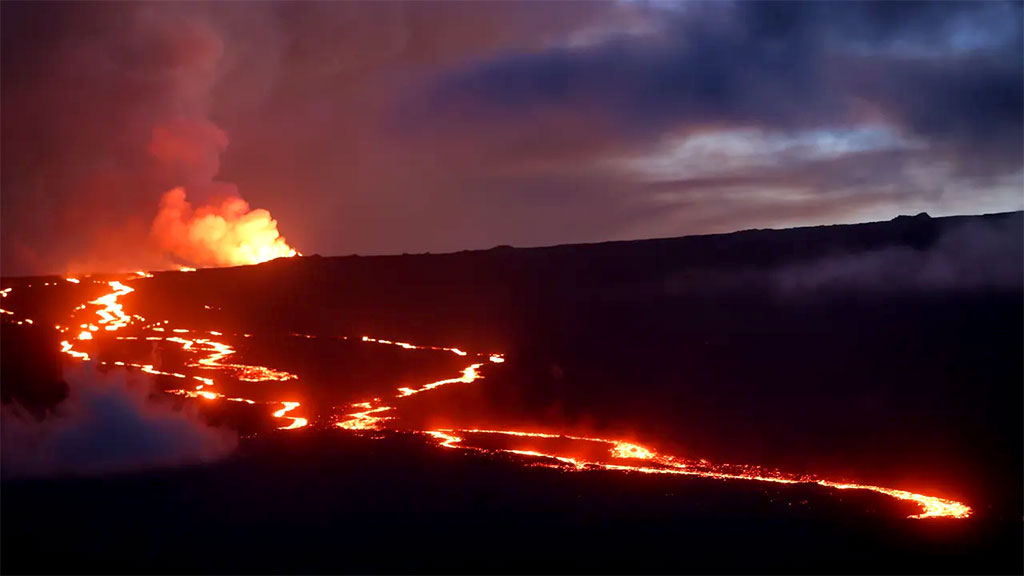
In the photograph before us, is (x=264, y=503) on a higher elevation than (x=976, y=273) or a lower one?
lower

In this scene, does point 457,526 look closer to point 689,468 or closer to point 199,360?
point 689,468

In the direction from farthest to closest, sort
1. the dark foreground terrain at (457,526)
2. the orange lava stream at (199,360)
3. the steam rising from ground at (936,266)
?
the steam rising from ground at (936,266)
the orange lava stream at (199,360)
the dark foreground terrain at (457,526)

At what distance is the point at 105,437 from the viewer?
701 inches

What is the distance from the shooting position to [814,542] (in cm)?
1212

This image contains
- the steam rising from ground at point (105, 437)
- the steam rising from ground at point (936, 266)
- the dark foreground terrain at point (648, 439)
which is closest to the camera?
the dark foreground terrain at point (648, 439)

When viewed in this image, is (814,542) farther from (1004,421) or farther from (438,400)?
(438,400)

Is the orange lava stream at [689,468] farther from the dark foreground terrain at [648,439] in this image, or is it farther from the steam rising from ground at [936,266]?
the steam rising from ground at [936,266]

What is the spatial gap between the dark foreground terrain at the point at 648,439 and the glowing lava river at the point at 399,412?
18.8 inches

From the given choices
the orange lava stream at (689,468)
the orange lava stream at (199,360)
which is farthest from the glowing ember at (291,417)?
the orange lava stream at (689,468)

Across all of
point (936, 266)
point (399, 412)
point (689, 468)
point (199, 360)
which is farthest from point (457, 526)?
point (936, 266)

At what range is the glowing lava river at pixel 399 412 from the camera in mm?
15562

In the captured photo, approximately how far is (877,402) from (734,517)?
906 centimetres

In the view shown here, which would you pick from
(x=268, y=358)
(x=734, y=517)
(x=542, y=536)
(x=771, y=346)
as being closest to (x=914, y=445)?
(x=734, y=517)

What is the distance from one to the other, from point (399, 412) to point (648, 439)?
225 inches
